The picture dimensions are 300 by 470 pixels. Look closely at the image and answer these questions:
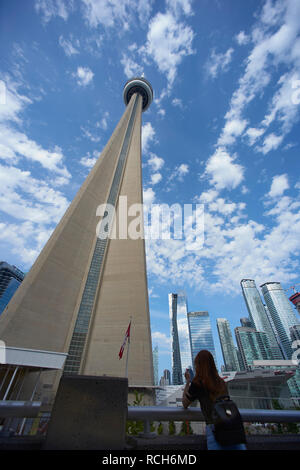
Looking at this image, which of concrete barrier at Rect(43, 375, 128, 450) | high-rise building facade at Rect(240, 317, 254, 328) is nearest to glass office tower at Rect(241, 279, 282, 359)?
high-rise building facade at Rect(240, 317, 254, 328)

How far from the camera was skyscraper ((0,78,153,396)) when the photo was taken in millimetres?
15414

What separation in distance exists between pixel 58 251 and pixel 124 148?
2452 centimetres

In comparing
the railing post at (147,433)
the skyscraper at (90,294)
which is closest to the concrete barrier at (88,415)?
the railing post at (147,433)

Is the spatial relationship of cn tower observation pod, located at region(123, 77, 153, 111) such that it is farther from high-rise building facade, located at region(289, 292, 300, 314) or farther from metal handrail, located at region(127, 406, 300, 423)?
high-rise building facade, located at region(289, 292, 300, 314)

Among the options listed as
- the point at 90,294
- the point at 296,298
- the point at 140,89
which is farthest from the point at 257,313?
the point at 90,294

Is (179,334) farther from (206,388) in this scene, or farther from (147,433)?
(206,388)

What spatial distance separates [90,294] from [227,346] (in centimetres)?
15254

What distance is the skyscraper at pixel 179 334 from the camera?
138m

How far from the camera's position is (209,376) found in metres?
1.98

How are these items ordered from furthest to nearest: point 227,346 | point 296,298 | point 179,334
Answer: point 179,334 < point 227,346 < point 296,298

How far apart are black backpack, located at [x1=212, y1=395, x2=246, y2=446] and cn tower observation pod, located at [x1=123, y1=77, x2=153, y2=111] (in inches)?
2482

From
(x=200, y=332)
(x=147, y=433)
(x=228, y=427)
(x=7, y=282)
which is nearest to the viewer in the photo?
(x=228, y=427)

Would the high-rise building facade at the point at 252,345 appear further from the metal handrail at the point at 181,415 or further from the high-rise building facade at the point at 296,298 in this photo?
the metal handrail at the point at 181,415
